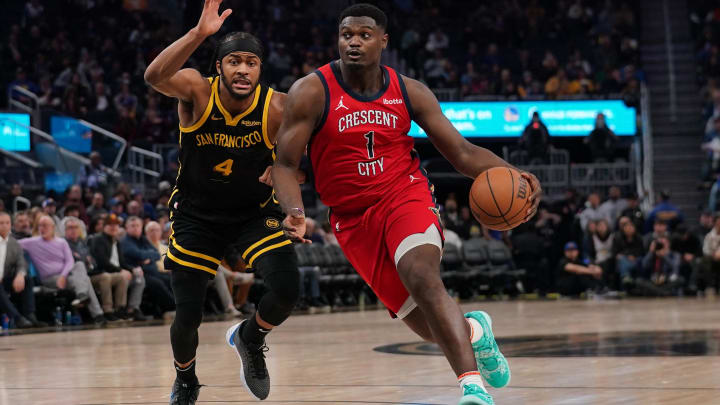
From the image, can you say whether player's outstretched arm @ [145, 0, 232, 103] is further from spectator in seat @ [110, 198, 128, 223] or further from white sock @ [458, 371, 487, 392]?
spectator in seat @ [110, 198, 128, 223]

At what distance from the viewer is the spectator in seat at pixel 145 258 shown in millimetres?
13914

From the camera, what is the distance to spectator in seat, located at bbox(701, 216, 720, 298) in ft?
60.1

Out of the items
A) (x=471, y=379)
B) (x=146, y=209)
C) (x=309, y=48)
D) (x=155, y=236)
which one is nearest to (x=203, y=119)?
(x=471, y=379)

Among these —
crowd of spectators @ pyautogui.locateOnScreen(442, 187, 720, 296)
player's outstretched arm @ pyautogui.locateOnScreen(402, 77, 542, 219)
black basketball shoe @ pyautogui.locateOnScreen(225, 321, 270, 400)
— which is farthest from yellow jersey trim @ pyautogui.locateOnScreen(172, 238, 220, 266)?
crowd of spectators @ pyautogui.locateOnScreen(442, 187, 720, 296)

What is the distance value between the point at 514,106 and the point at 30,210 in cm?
1156

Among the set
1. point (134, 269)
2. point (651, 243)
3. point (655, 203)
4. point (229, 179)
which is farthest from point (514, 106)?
point (229, 179)

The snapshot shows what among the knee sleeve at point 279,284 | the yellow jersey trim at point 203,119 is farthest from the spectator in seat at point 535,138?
the yellow jersey trim at point 203,119

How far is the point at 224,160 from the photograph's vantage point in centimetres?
587

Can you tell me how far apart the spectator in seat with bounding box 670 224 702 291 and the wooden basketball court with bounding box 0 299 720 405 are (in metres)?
5.63

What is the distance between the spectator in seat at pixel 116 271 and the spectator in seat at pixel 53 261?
1.19ft

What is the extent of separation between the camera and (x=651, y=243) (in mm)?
18938

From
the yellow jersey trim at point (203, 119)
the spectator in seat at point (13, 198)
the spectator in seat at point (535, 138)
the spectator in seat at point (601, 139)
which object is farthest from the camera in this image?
the spectator in seat at point (601, 139)

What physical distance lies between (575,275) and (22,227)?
9379mm

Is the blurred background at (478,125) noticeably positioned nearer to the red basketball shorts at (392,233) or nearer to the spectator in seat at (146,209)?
the spectator in seat at (146,209)
